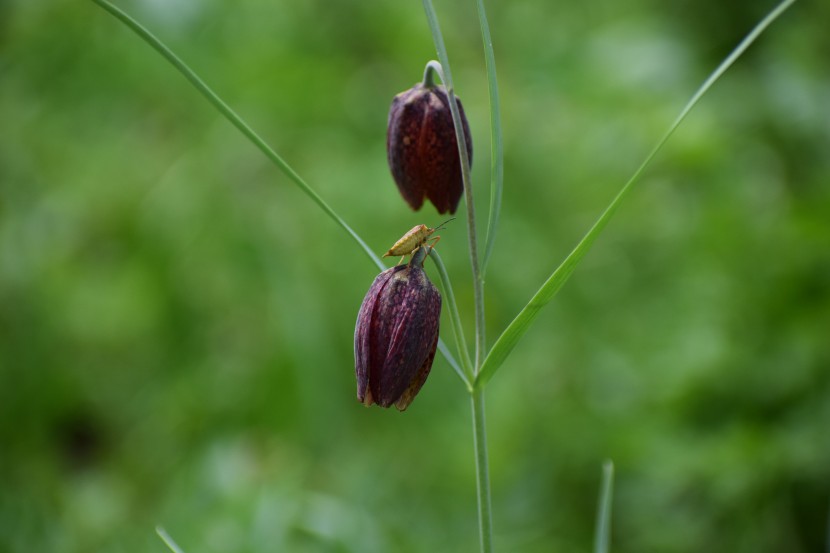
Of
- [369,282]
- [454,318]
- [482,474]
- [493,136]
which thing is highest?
[369,282]

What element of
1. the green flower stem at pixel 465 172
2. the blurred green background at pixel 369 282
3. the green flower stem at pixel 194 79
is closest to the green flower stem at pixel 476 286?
the green flower stem at pixel 465 172

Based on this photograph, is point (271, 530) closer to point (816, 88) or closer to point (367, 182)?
point (367, 182)

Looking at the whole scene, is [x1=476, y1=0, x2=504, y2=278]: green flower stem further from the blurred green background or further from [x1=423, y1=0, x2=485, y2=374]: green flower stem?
the blurred green background

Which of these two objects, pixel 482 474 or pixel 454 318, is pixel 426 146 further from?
pixel 482 474

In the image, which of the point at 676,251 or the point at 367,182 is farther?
the point at 676,251

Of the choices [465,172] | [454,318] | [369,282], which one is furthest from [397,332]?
[369,282]

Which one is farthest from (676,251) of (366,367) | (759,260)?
(366,367)

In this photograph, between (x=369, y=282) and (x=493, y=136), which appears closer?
(x=493, y=136)

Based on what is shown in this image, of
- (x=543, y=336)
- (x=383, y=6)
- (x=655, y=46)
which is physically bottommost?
(x=543, y=336)
